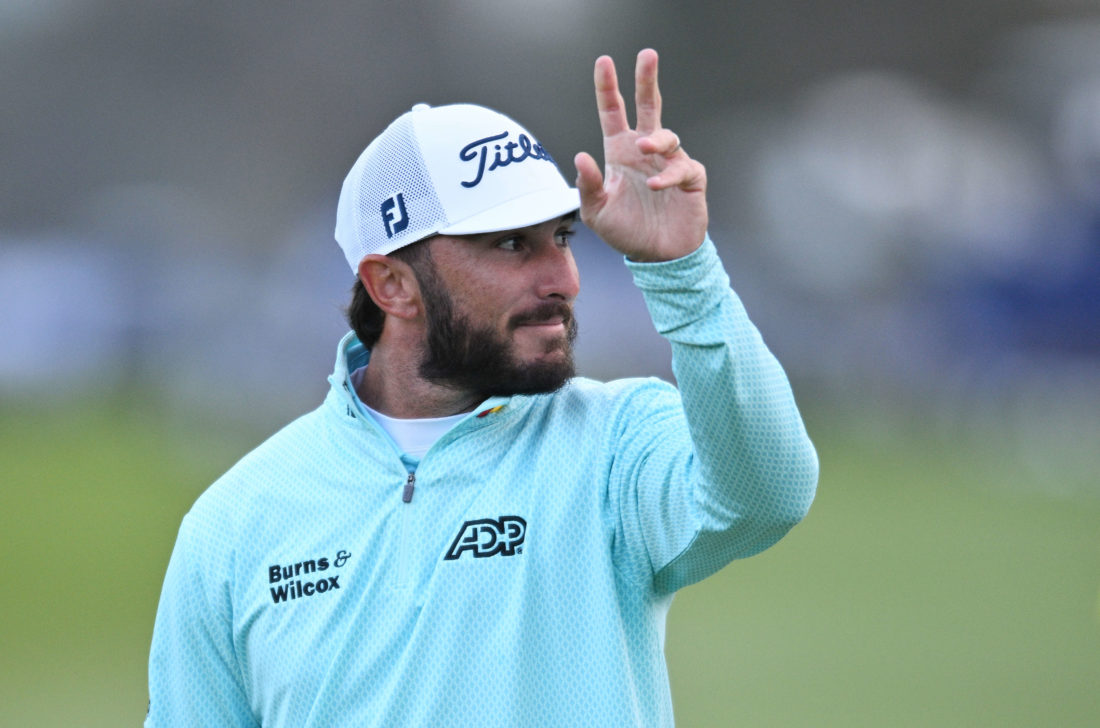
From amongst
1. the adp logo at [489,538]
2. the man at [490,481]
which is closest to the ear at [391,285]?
the man at [490,481]

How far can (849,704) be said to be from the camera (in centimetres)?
435

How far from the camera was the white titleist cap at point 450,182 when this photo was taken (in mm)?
1778

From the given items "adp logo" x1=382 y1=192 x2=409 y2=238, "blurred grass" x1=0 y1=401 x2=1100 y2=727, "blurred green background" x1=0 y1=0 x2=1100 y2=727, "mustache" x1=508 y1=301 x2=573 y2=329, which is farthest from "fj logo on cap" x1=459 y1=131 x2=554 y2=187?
"blurred green background" x1=0 y1=0 x2=1100 y2=727

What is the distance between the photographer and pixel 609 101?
4.87ft

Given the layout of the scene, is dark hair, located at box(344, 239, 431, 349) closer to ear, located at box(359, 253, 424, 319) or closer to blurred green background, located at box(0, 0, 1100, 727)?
ear, located at box(359, 253, 424, 319)

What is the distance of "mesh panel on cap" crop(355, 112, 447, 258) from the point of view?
5.97ft

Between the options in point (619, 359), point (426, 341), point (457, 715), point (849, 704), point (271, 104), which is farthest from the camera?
point (271, 104)

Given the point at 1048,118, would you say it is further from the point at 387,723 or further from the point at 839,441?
the point at 387,723

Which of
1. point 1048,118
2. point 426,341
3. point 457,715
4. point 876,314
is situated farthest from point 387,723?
point 1048,118

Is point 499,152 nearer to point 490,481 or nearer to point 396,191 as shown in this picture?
point 396,191

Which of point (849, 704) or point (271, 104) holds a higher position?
point (271, 104)

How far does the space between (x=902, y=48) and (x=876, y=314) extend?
1.94 meters

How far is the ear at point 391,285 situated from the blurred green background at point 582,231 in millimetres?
5407

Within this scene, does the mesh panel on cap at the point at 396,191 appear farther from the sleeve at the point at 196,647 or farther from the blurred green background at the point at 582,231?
the blurred green background at the point at 582,231
